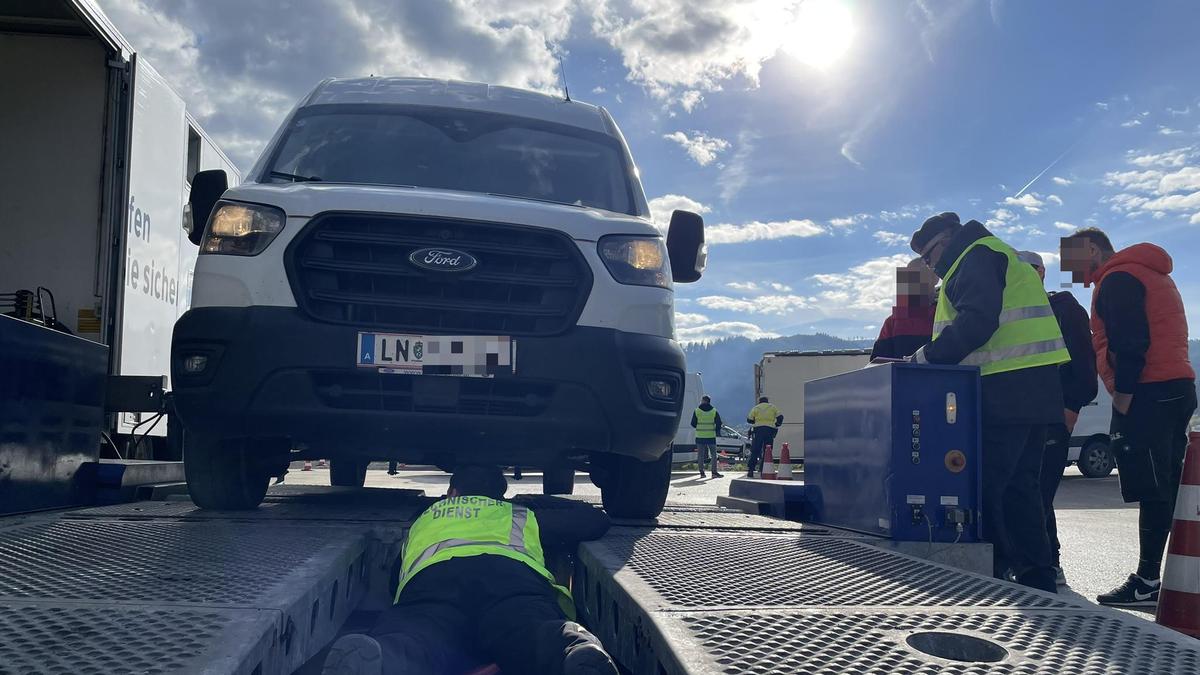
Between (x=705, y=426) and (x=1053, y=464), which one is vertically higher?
(x=1053, y=464)

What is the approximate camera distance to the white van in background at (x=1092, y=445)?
52.0ft

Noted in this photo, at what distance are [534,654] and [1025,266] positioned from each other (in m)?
3.05

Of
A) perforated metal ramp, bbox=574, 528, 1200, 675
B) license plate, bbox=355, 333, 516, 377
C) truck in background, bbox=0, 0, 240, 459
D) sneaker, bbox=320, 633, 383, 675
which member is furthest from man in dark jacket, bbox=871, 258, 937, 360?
truck in background, bbox=0, 0, 240, 459

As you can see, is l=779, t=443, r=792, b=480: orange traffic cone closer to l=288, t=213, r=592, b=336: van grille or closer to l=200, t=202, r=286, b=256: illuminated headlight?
l=288, t=213, r=592, b=336: van grille

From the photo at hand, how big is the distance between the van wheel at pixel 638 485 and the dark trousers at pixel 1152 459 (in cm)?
225

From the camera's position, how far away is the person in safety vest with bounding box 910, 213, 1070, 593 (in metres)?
4.09

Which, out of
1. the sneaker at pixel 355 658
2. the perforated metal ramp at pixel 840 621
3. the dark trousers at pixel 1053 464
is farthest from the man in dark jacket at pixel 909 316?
the sneaker at pixel 355 658

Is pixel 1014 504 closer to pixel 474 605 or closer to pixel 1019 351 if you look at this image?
pixel 1019 351

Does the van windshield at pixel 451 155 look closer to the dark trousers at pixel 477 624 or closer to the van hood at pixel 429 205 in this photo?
the van hood at pixel 429 205

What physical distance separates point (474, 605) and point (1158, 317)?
154 inches

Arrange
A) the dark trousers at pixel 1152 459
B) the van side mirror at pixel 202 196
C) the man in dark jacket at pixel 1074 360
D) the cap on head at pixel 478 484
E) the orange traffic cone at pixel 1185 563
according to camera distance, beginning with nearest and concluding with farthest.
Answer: the cap on head at pixel 478 484 → the orange traffic cone at pixel 1185 563 → the van side mirror at pixel 202 196 → the dark trousers at pixel 1152 459 → the man in dark jacket at pixel 1074 360

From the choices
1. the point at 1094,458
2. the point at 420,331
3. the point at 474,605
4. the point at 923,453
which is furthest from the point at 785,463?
the point at 1094,458

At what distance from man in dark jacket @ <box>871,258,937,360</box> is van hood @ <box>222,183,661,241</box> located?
258 centimetres

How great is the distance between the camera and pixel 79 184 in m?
6.85
